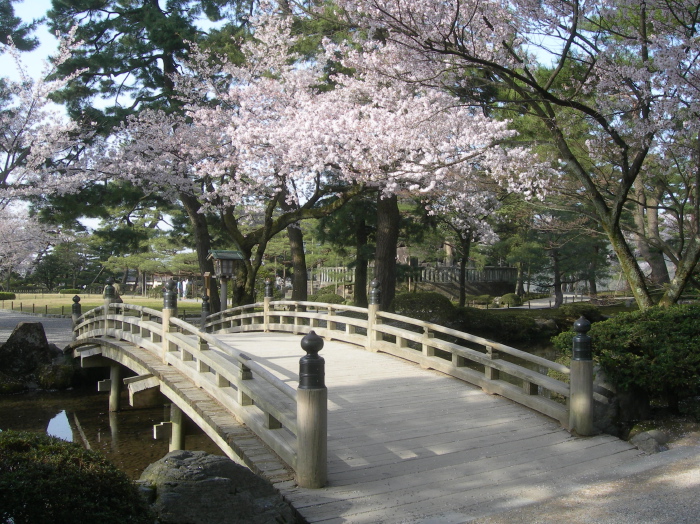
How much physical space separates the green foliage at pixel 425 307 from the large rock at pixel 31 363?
31.9ft

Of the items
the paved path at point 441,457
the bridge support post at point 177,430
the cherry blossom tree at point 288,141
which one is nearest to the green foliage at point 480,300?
the cherry blossom tree at point 288,141

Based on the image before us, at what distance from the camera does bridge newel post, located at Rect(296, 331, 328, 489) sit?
17.5 ft

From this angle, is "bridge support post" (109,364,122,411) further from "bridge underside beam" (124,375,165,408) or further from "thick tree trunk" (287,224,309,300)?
"thick tree trunk" (287,224,309,300)

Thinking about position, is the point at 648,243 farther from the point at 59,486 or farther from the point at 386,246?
the point at 59,486

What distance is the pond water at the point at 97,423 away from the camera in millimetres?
11703

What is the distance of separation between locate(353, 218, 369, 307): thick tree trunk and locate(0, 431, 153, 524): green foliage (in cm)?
1669

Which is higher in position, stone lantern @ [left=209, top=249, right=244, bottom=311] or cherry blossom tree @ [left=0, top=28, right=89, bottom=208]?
cherry blossom tree @ [left=0, top=28, right=89, bottom=208]

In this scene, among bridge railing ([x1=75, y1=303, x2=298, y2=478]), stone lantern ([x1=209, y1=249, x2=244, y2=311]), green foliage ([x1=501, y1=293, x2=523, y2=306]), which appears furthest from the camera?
green foliage ([x1=501, y1=293, x2=523, y2=306])

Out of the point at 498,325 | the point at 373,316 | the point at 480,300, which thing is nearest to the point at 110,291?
the point at 373,316

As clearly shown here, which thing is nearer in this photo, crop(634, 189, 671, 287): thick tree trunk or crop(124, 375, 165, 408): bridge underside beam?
crop(124, 375, 165, 408): bridge underside beam

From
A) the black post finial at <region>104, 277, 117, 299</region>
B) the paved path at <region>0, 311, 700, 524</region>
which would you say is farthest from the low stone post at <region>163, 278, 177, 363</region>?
the black post finial at <region>104, 277, 117, 299</region>

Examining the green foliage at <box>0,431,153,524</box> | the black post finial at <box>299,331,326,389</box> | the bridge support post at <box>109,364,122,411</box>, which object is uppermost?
the black post finial at <box>299,331,326,389</box>

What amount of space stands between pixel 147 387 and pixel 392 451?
5.98m

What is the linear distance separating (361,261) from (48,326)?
15.2m
